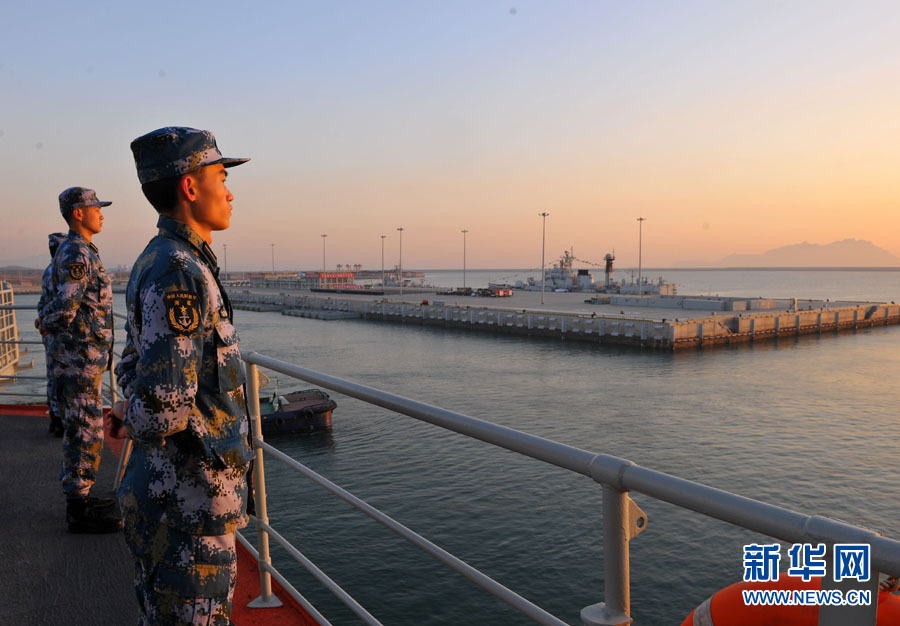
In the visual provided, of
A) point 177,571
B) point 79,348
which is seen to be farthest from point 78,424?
point 177,571

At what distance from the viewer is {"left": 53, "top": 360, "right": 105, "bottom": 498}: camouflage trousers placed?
4320 millimetres

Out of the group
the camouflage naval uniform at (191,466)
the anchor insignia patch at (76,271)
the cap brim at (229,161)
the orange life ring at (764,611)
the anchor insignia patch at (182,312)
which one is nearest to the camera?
the anchor insignia patch at (182,312)

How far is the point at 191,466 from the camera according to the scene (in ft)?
6.45

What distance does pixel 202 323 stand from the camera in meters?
1.86

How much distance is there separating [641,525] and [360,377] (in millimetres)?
34119

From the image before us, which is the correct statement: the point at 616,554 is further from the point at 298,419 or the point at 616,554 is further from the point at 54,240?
the point at 298,419

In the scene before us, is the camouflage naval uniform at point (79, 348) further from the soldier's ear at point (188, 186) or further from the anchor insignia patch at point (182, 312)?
the anchor insignia patch at point (182, 312)

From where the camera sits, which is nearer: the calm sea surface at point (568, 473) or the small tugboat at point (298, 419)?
the calm sea surface at point (568, 473)

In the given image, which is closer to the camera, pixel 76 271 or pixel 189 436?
pixel 189 436

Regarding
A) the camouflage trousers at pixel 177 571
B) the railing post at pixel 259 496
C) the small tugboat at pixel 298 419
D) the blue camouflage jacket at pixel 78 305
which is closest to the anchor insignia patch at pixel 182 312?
the camouflage trousers at pixel 177 571

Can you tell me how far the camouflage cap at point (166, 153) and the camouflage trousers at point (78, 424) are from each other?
2982 mm

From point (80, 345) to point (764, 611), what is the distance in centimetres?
441

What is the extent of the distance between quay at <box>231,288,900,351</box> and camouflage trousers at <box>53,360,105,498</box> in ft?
141

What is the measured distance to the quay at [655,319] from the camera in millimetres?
46062
